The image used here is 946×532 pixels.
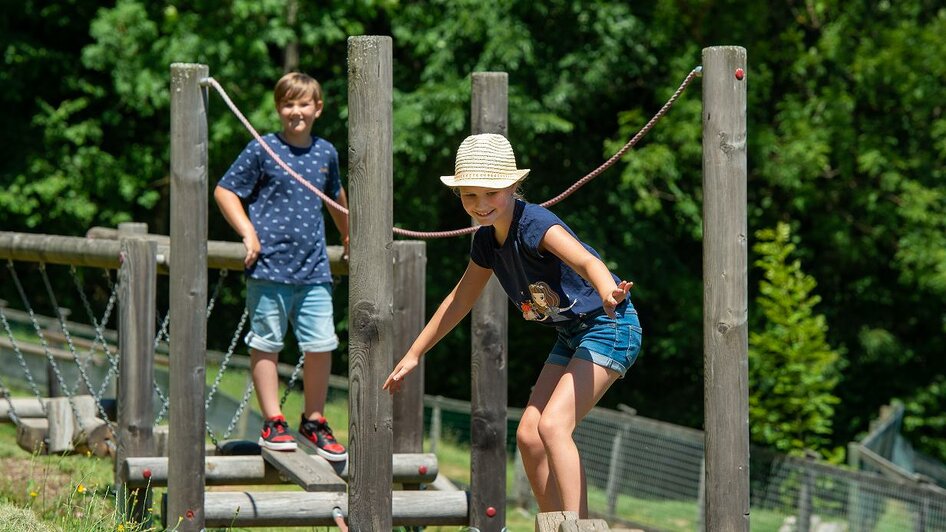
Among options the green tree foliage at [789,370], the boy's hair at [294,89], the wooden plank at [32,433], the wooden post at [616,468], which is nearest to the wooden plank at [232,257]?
the boy's hair at [294,89]

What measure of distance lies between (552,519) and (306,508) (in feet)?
6.21

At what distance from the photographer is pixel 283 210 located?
19.4 feet

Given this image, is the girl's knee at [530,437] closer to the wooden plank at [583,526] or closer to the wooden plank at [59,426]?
the wooden plank at [583,526]

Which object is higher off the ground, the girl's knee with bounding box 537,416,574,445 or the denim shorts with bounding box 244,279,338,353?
the denim shorts with bounding box 244,279,338,353

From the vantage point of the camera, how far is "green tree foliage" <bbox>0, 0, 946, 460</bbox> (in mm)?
16516

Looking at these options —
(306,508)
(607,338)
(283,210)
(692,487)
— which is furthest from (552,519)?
(692,487)

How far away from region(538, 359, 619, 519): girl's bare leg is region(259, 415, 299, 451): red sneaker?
174 centimetres

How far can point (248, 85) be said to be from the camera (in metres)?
17.1

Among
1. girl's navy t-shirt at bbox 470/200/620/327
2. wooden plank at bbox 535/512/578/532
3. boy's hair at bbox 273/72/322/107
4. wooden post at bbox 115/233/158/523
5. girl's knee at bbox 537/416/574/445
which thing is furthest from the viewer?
wooden post at bbox 115/233/158/523

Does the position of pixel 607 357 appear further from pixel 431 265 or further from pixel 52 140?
pixel 52 140

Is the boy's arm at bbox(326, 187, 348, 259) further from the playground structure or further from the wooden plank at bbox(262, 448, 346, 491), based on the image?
the wooden plank at bbox(262, 448, 346, 491)

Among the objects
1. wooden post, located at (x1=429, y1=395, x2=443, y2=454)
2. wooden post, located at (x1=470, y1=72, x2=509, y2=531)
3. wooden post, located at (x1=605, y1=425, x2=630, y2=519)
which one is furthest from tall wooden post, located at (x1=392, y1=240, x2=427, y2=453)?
wooden post, located at (x1=429, y1=395, x2=443, y2=454)

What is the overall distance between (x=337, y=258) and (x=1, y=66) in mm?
14630

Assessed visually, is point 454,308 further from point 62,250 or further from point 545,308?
A: point 62,250
